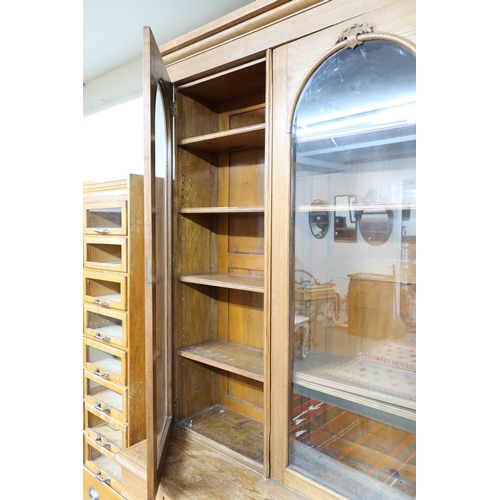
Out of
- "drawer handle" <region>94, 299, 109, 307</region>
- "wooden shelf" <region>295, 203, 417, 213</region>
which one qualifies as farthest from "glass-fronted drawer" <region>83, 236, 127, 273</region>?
"wooden shelf" <region>295, 203, 417, 213</region>

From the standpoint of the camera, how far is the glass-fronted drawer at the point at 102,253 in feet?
6.26

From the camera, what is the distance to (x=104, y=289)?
214cm

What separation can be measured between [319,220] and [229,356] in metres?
0.75

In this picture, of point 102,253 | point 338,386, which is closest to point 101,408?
point 102,253

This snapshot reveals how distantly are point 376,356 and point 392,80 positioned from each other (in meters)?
0.78

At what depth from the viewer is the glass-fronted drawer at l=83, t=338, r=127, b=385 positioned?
1.88 metres

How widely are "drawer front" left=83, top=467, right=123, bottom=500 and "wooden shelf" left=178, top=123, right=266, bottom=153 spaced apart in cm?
177

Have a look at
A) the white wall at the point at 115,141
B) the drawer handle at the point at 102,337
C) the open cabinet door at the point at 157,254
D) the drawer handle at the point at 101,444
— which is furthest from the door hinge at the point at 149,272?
the drawer handle at the point at 101,444

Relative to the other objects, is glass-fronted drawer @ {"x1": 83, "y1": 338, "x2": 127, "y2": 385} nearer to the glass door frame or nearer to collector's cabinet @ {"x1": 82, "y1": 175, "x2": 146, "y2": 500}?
collector's cabinet @ {"x1": 82, "y1": 175, "x2": 146, "y2": 500}

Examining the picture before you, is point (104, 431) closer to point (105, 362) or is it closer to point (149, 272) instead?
point (105, 362)

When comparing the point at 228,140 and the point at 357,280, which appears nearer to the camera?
the point at 357,280

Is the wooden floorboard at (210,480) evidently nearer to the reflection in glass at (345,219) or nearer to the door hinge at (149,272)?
the door hinge at (149,272)

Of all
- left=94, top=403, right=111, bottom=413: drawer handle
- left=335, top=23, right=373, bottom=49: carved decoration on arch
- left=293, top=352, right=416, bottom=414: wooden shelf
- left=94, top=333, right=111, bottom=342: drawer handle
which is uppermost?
left=335, top=23, right=373, bottom=49: carved decoration on arch
